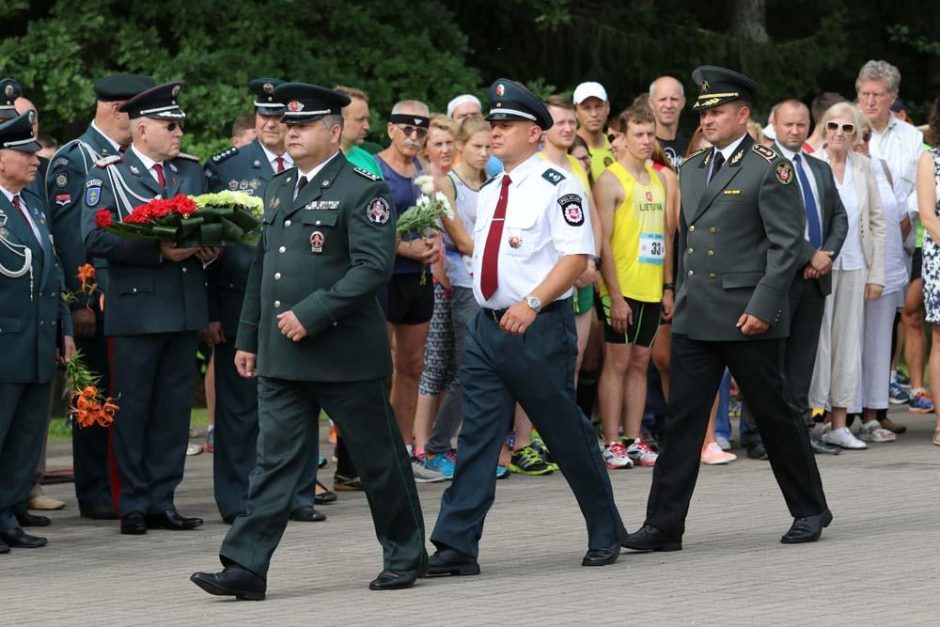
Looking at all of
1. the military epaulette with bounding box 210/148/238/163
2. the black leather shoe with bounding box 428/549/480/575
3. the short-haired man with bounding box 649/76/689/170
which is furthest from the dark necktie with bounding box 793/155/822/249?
the black leather shoe with bounding box 428/549/480/575

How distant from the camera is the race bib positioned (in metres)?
12.4

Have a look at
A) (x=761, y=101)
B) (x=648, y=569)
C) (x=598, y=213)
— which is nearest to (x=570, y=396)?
(x=648, y=569)

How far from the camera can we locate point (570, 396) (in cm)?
855

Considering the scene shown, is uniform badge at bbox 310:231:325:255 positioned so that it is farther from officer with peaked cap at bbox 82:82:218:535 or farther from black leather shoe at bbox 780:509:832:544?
black leather shoe at bbox 780:509:832:544

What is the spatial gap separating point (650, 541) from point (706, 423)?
614mm

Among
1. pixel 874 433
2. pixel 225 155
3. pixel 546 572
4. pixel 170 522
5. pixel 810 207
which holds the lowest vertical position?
pixel 874 433

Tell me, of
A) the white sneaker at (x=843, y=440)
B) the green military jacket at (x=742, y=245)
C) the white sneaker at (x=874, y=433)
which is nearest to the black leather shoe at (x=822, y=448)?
the white sneaker at (x=843, y=440)

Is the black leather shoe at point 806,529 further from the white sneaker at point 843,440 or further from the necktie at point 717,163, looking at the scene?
the white sneaker at point 843,440

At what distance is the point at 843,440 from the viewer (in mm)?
13336

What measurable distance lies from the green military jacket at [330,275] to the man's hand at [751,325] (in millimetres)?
1749

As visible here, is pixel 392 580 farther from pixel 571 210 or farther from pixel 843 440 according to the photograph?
pixel 843 440

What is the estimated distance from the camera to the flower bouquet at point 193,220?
31.0ft

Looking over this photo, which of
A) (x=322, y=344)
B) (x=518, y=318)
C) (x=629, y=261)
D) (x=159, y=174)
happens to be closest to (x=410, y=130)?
(x=629, y=261)

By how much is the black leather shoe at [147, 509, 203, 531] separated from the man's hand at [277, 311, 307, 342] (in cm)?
252
